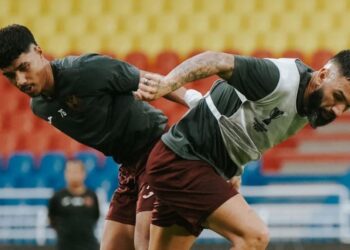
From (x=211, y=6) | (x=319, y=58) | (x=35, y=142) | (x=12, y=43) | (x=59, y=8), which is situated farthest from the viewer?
(x=59, y=8)

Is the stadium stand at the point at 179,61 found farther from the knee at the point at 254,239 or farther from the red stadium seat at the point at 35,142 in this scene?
the knee at the point at 254,239

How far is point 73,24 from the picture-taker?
43.3ft

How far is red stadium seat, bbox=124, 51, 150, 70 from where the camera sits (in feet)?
39.0

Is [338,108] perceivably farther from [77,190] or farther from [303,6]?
[303,6]

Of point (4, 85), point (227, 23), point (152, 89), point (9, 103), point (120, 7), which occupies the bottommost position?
point (9, 103)

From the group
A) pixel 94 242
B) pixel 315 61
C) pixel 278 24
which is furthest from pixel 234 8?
pixel 94 242

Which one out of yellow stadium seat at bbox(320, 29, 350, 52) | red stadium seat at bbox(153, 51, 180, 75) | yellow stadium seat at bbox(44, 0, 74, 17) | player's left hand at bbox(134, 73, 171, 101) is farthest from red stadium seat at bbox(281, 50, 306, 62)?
player's left hand at bbox(134, 73, 171, 101)

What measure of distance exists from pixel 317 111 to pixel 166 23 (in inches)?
347

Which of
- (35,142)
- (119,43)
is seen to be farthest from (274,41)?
(35,142)

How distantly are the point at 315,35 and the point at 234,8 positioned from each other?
1.20 meters

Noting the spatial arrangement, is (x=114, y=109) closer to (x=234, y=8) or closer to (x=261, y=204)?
Answer: (x=261, y=204)

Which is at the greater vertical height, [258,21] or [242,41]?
[258,21]

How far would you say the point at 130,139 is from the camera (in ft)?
16.1

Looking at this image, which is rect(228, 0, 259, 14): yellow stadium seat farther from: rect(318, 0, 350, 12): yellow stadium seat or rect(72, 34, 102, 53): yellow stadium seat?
rect(72, 34, 102, 53): yellow stadium seat
